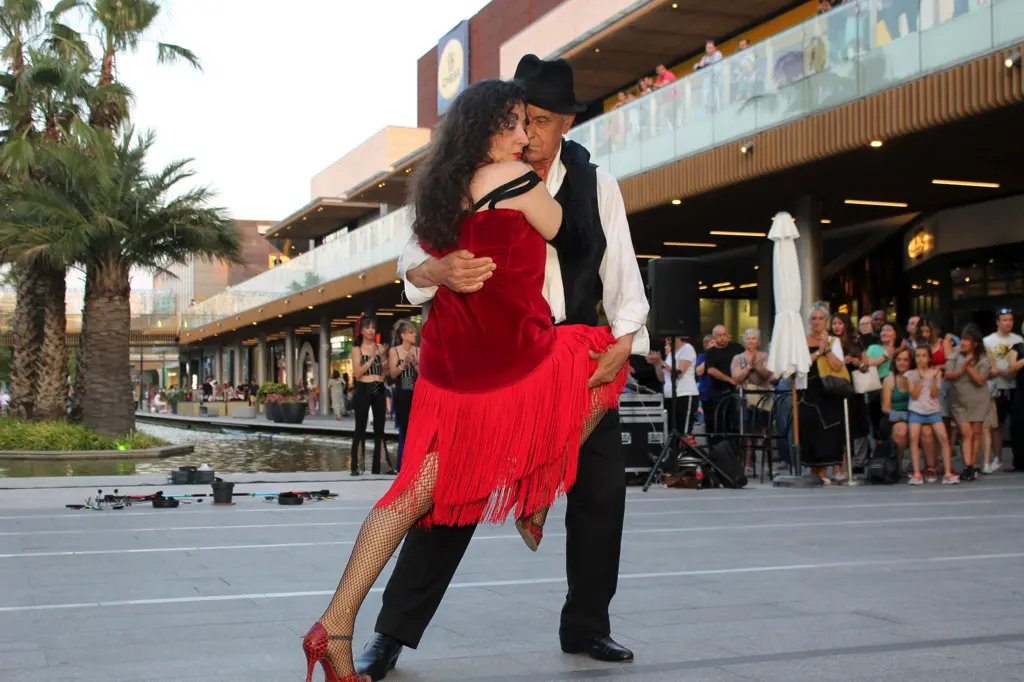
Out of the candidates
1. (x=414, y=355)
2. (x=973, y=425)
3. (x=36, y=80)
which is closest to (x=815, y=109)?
(x=973, y=425)

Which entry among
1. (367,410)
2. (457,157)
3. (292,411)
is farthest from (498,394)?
(292,411)

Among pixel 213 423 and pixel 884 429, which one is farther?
pixel 213 423

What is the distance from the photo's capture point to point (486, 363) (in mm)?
3689

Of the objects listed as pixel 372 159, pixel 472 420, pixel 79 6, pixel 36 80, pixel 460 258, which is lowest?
pixel 472 420

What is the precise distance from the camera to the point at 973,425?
14.1 meters

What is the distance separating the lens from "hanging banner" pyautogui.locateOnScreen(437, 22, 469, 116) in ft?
163

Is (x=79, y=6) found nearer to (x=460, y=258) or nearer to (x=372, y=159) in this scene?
(x=460, y=258)

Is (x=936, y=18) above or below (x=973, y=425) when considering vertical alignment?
above

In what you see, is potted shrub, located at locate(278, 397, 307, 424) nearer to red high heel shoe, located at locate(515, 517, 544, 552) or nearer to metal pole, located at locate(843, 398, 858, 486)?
metal pole, located at locate(843, 398, 858, 486)

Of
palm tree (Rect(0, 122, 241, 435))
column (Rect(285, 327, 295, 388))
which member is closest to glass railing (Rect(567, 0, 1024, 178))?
palm tree (Rect(0, 122, 241, 435))

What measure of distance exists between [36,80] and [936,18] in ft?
58.7

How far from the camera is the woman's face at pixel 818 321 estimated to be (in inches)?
524

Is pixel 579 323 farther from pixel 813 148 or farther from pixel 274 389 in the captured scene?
pixel 274 389

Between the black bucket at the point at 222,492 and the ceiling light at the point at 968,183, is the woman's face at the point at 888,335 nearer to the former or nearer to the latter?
the ceiling light at the point at 968,183
